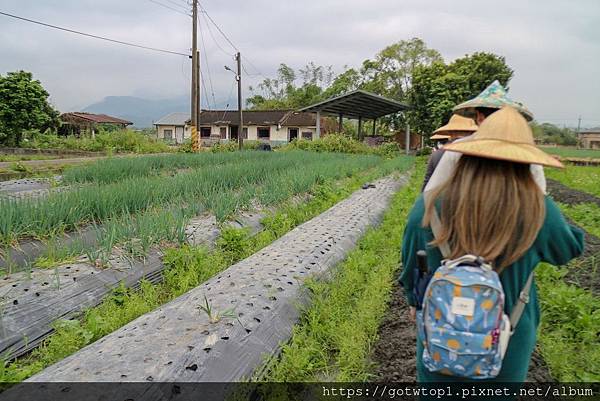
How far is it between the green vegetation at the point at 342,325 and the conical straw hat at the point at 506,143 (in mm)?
1406

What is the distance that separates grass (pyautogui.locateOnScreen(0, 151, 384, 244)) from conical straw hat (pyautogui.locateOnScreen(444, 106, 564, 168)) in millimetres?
3213

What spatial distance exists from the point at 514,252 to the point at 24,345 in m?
2.39

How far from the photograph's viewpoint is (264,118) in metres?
31.4

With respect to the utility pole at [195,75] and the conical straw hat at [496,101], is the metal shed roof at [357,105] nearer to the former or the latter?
the utility pole at [195,75]

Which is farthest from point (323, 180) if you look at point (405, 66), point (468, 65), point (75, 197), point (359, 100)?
point (405, 66)

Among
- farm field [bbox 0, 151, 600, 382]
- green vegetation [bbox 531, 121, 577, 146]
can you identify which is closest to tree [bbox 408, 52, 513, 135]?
farm field [bbox 0, 151, 600, 382]

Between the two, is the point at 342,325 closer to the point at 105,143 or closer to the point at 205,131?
the point at 105,143

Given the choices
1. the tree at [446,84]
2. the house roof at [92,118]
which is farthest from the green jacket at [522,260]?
the house roof at [92,118]

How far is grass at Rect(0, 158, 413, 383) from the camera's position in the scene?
2.11 meters

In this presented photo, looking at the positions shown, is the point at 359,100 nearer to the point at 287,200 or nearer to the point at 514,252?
the point at 287,200

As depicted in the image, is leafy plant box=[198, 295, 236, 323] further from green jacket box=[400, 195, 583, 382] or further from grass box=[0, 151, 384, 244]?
grass box=[0, 151, 384, 244]

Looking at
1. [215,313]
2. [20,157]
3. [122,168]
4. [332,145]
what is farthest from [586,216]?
[20,157]

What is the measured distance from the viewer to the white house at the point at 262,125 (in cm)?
3023

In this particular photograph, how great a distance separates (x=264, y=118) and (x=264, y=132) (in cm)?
110
